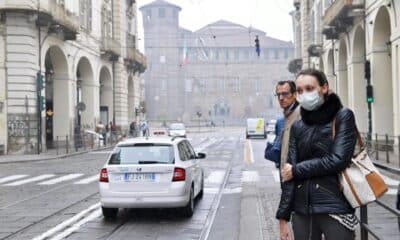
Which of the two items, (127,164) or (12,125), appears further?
(12,125)

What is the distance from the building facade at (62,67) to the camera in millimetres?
31969

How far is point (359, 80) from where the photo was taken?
111 ft

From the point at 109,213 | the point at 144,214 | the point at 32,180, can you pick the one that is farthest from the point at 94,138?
the point at 109,213

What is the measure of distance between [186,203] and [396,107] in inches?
683

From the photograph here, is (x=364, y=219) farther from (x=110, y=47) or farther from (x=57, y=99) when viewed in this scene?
(x=110, y=47)

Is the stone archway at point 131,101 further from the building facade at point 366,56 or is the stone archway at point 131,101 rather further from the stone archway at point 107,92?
the building facade at point 366,56

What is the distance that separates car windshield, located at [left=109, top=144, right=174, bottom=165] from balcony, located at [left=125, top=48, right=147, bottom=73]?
1706 inches

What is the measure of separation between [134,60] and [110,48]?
7.19m

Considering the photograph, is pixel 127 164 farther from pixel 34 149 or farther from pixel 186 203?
pixel 34 149

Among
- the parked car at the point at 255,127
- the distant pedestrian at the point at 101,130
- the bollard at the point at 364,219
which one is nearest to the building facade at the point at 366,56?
the parked car at the point at 255,127

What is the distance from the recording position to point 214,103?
109688 millimetres

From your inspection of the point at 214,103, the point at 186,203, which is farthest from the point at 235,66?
the point at 186,203

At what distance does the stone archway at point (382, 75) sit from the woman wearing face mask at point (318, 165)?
25602 mm

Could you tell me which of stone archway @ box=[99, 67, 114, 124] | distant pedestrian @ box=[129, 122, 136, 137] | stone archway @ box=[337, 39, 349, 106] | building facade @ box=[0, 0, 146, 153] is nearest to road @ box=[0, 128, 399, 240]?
building facade @ box=[0, 0, 146, 153]
